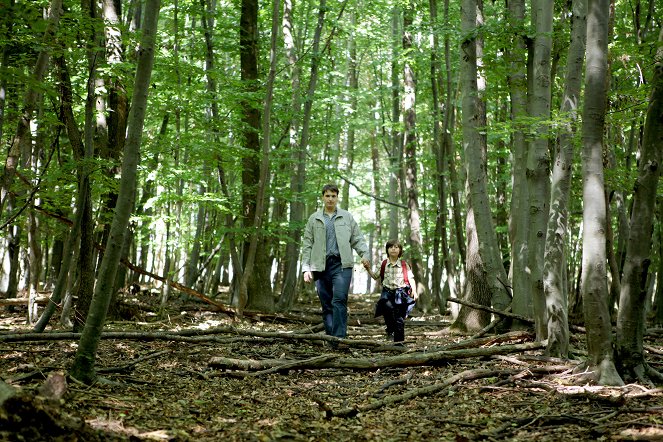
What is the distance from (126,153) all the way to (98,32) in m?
3.41

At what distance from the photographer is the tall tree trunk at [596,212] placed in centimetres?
504

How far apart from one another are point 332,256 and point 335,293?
0.52 metres

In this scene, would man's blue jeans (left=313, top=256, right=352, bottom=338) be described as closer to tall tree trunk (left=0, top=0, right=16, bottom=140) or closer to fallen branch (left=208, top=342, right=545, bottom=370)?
fallen branch (left=208, top=342, right=545, bottom=370)

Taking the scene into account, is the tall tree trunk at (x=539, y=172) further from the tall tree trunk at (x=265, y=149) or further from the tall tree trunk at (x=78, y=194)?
the tall tree trunk at (x=78, y=194)

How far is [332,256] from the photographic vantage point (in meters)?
8.04

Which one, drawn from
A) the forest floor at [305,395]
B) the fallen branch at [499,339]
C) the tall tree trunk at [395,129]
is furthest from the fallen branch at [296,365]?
the tall tree trunk at [395,129]

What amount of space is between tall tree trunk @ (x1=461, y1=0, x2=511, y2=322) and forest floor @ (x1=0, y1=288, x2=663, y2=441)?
1.81 metres

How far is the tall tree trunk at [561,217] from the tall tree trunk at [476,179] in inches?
120

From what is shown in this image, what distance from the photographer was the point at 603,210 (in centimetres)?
507

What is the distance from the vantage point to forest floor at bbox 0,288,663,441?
3.83m

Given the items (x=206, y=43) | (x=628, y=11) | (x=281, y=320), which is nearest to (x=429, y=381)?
(x=281, y=320)

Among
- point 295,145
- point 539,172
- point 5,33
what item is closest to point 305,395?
point 539,172

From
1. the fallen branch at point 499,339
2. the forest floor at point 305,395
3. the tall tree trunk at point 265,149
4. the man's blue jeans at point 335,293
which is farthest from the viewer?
the tall tree trunk at point 265,149

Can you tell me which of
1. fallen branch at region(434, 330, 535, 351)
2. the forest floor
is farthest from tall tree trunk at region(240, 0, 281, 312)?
fallen branch at region(434, 330, 535, 351)
